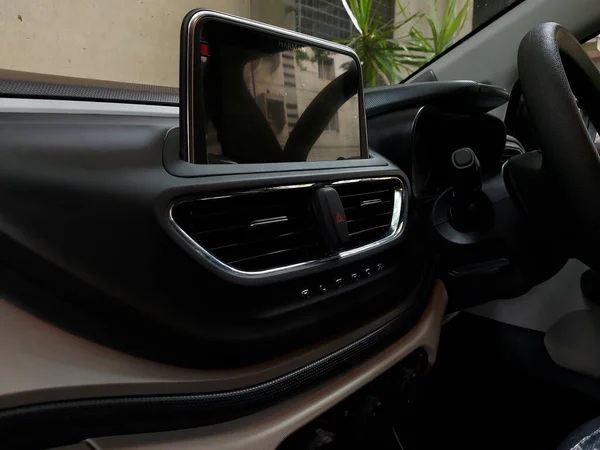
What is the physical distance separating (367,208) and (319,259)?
0.57ft

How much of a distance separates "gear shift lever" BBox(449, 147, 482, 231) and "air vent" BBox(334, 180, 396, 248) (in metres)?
→ 0.11

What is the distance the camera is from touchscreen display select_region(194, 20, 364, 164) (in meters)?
0.57

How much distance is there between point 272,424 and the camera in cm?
57

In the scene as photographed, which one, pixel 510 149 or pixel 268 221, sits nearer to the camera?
pixel 268 221

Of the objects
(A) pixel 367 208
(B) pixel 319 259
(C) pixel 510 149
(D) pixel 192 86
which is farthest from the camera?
(C) pixel 510 149

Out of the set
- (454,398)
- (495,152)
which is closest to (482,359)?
(454,398)

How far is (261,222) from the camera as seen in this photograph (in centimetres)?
59

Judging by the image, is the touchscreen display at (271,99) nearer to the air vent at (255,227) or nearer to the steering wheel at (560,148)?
the air vent at (255,227)

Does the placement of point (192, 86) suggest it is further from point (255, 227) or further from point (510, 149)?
point (510, 149)

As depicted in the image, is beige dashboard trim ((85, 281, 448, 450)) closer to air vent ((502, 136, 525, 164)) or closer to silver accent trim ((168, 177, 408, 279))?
silver accent trim ((168, 177, 408, 279))

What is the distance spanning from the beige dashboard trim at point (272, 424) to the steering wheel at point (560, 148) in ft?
1.04

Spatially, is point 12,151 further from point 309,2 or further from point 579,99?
point 309,2

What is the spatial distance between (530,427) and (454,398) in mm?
169

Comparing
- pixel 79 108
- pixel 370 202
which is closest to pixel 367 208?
pixel 370 202
